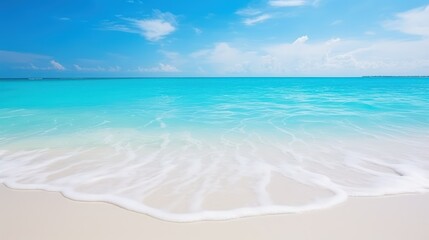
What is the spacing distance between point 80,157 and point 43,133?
424 centimetres

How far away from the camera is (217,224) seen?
3361 mm

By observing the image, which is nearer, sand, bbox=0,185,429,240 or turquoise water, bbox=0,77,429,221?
sand, bbox=0,185,429,240

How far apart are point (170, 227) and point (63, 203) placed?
1878 mm

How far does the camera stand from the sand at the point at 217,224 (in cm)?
314

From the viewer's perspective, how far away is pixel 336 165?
585 cm

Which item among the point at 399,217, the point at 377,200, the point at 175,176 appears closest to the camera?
the point at 399,217

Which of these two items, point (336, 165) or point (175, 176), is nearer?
point (175, 176)

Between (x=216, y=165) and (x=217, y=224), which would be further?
(x=216, y=165)

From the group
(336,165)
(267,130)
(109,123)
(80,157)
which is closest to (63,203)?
(80,157)

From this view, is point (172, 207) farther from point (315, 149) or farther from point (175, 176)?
point (315, 149)

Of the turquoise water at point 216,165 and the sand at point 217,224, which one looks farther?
the turquoise water at point 216,165

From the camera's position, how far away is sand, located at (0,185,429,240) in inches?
124

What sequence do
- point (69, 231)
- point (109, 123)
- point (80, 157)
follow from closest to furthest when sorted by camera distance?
point (69, 231)
point (80, 157)
point (109, 123)

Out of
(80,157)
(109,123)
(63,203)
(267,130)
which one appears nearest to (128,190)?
(63,203)
